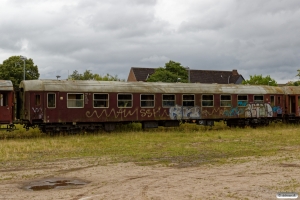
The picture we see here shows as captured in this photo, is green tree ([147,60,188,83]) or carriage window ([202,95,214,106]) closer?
carriage window ([202,95,214,106])

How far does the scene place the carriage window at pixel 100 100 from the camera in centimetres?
2389

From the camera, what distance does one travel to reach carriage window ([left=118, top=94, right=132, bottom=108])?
80.8ft

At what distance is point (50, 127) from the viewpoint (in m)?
22.5

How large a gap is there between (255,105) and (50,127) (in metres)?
15.9

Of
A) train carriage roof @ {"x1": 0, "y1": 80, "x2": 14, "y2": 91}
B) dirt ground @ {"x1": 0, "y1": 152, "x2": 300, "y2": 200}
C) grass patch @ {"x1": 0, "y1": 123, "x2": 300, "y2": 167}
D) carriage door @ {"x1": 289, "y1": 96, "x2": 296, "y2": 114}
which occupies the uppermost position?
train carriage roof @ {"x1": 0, "y1": 80, "x2": 14, "y2": 91}

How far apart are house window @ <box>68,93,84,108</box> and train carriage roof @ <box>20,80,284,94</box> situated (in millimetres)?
310

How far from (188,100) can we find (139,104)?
3875 millimetres

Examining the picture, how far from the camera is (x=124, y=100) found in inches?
977

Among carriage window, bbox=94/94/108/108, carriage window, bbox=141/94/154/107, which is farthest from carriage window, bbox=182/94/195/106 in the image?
carriage window, bbox=94/94/108/108

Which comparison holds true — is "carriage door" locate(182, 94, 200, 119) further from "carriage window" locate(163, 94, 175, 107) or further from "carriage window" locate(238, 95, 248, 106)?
"carriage window" locate(238, 95, 248, 106)

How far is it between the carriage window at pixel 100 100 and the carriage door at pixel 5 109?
520cm

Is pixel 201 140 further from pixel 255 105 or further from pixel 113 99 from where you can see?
pixel 255 105

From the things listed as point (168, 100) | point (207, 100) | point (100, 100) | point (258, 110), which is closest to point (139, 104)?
point (168, 100)

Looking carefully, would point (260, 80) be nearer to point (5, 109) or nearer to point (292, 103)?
point (292, 103)
